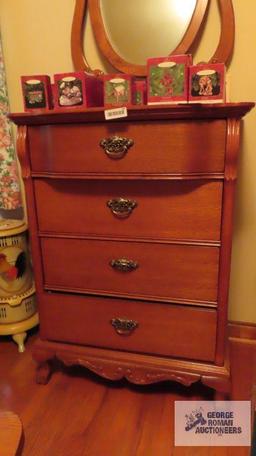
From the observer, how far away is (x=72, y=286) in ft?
4.08

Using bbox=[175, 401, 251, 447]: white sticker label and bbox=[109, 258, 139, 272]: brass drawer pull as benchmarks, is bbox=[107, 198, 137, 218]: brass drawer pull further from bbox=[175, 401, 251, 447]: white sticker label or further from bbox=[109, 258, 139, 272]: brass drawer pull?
bbox=[175, 401, 251, 447]: white sticker label

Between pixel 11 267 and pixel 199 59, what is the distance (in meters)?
1.17

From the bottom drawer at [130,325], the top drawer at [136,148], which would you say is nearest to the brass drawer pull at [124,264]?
the bottom drawer at [130,325]

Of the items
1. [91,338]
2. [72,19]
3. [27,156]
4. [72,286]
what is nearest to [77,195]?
[27,156]

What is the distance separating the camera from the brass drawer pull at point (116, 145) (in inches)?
41.0

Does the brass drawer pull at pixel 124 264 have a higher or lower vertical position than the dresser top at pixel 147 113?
lower

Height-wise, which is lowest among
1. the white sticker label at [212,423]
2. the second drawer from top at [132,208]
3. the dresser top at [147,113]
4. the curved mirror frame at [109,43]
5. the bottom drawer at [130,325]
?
the white sticker label at [212,423]

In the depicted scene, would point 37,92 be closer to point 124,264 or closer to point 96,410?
point 124,264

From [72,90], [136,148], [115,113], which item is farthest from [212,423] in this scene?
[72,90]

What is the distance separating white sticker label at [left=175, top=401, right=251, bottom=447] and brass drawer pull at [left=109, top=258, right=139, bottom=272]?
0.53 meters

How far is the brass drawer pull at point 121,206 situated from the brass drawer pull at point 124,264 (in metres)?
0.15

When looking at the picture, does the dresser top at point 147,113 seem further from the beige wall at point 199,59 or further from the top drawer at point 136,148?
the beige wall at point 199,59

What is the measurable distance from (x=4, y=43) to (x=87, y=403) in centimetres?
155

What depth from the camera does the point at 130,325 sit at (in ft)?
3.94
